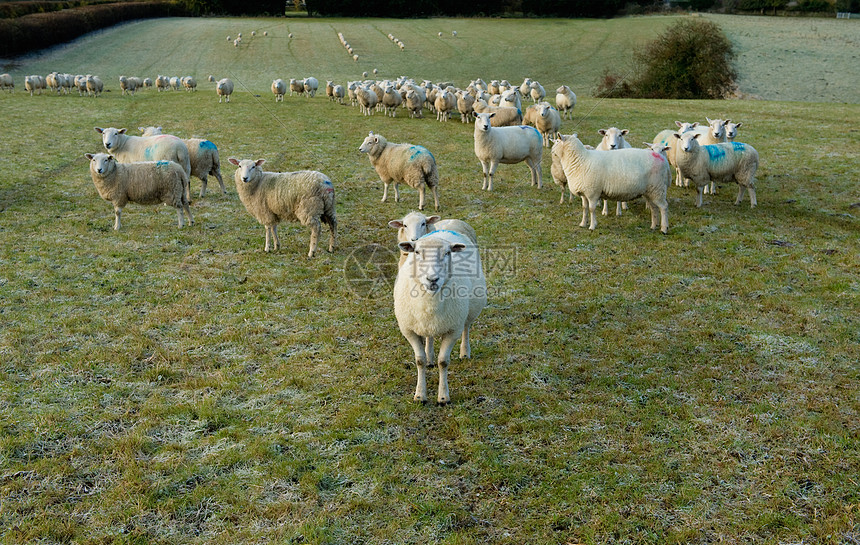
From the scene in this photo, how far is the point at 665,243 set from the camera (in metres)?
10.5

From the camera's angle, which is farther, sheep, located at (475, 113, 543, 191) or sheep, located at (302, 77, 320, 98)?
sheep, located at (302, 77, 320, 98)

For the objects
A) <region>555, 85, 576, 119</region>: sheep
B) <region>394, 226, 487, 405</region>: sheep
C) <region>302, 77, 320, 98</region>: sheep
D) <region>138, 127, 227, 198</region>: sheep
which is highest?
<region>302, 77, 320, 98</region>: sheep

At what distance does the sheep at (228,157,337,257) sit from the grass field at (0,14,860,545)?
2.42 ft

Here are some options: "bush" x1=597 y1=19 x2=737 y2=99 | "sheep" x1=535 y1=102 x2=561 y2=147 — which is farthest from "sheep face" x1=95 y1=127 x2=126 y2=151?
"bush" x1=597 y1=19 x2=737 y2=99

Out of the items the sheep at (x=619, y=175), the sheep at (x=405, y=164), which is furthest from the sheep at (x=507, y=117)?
the sheep at (x=619, y=175)

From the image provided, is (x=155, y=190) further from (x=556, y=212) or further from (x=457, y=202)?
(x=556, y=212)

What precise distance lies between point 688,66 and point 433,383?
36459 millimetres

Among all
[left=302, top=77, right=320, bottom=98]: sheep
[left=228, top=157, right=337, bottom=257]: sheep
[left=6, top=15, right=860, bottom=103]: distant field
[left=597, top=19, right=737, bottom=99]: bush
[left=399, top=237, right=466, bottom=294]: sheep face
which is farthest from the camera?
[left=6, top=15, right=860, bottom=103]: distant field

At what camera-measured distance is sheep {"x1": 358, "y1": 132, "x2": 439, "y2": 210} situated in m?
12.2

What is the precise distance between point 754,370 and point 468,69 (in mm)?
44065

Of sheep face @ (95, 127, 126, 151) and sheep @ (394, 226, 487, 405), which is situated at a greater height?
sheep face @ (95, 127, 126, 151)

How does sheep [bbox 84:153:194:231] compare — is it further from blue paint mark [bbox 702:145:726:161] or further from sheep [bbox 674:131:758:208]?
blue paint mark [bbox 702:145:726:161]

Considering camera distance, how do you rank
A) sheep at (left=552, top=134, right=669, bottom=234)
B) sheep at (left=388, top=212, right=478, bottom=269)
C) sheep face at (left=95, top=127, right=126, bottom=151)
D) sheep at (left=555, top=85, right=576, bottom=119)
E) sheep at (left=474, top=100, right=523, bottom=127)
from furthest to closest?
sheep at (left=555, top=85, right=576, bottom=119) < sheep at (left=474, top=100, right=523, bottom=127) < sheep face at (left=95, top=127, right=126, bottom=151) < sheep at (left=552, top=134, right=669, bottom=234) < sheep at (left=388, top=212, right=478, bottom=269)

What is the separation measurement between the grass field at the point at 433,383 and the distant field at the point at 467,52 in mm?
31120
